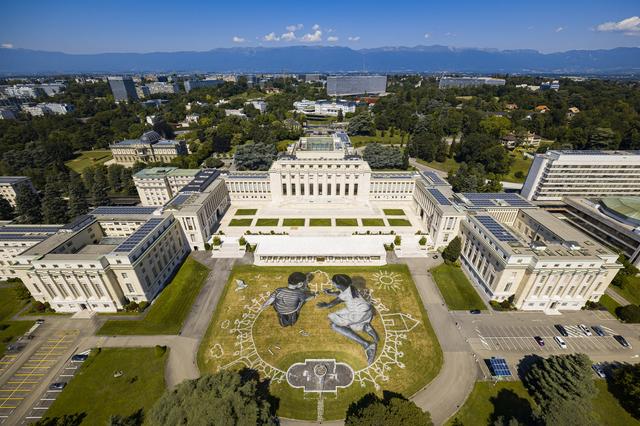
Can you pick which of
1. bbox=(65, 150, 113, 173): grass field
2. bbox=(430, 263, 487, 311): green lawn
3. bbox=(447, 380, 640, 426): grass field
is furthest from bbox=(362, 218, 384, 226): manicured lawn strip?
bbox=(65, 150, 113, 173): grass field

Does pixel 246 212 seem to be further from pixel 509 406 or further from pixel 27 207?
pixel 509 406

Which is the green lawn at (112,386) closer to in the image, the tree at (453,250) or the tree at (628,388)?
the tree at (453,250)

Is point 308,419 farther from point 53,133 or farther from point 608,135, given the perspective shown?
point 53,133

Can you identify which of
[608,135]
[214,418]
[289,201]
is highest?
[608,135]

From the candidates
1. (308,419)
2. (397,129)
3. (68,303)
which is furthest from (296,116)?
(308,419)

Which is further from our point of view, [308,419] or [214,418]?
[308,419]

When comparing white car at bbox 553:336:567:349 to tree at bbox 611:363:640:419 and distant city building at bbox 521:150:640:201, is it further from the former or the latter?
distant city building at bbox 521:150:640:201
